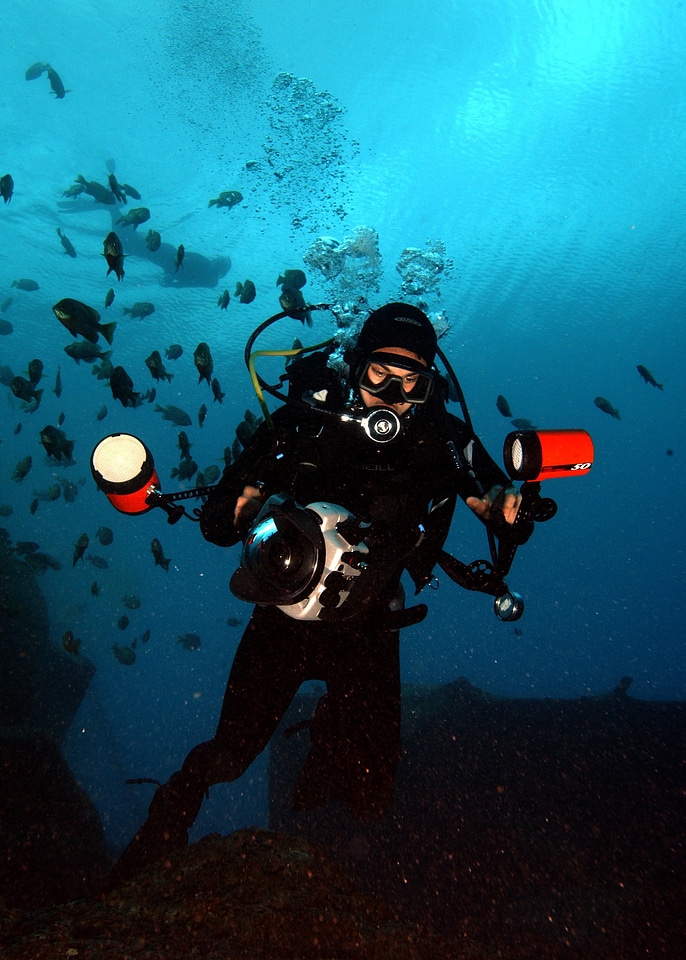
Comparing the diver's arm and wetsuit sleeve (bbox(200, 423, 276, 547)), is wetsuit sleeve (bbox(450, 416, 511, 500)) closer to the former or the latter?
the diver's arm

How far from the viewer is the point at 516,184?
27.0m

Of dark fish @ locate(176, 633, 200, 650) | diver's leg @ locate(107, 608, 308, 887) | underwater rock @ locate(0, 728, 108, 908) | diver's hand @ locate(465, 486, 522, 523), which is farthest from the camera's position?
dark fish @ locate(176, 633, 200, 650)

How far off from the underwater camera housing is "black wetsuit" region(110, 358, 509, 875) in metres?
0.63

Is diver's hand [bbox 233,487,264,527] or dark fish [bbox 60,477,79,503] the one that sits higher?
diver's hand [bbox 233,487,264,527]

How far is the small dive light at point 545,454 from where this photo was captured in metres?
2.18

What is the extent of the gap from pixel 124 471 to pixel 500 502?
2259mm

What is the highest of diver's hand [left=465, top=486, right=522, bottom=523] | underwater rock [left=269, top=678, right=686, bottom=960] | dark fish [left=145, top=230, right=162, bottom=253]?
dark fish [left=145, top=230, right=162, bottom=253]

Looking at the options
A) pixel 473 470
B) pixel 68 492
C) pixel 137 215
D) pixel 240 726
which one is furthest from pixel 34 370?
pixel 68 492

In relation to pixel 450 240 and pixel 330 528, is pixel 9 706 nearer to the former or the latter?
pixel 330 528

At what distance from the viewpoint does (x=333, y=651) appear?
328 cm

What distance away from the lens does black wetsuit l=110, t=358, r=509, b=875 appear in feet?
10.2

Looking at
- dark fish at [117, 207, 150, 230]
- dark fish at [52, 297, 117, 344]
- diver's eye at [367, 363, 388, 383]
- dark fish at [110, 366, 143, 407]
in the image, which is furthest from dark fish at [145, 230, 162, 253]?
diver's eye at [367, 363, 388, 383]

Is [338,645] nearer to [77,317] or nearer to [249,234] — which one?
[77,317]

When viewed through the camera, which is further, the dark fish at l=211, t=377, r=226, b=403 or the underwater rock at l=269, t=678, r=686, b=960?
the dark fish at l=211, t=377, r=226, b=403
